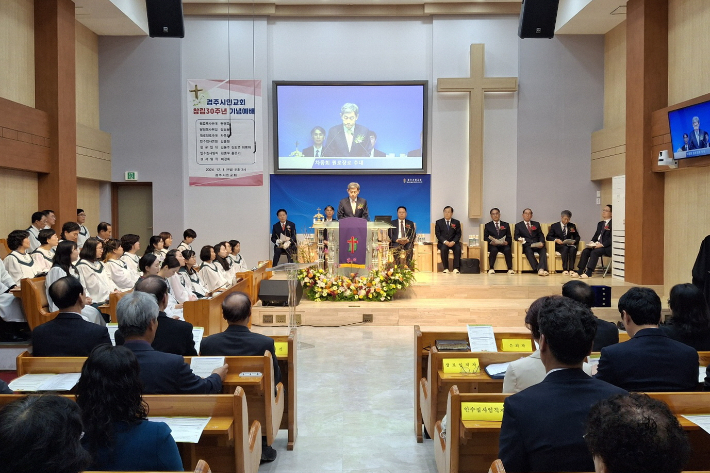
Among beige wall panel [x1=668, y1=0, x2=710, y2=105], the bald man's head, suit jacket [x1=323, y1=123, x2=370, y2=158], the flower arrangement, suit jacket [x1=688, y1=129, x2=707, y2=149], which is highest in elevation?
beige wall panel [x1=668, y1=0, x2=710, y2=105]

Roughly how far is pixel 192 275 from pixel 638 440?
254 inches

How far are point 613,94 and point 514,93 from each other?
1685 mm

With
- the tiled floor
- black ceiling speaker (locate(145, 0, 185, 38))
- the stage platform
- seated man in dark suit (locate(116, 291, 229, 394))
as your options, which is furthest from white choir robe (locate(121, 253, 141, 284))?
seated man in dark suit (locate(116, 291, 229, 394))

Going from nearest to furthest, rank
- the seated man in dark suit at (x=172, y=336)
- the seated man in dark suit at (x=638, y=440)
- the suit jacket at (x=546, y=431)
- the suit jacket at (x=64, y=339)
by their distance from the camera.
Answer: the seated man in dark suit at (x=638, y=440)
the suit jacket at (x=546, y=431)
the suit jacket at (x=64, y=339)
the seated man in dark suit at (x=172, y=336)

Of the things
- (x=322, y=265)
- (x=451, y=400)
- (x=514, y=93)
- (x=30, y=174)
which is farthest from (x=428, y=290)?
(x=451, y=400)

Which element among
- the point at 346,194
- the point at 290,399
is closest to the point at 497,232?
the point at 346,194

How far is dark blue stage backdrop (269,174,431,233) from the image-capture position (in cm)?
1170

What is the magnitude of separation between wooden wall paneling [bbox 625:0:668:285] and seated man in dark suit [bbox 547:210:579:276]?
1404 millimetres

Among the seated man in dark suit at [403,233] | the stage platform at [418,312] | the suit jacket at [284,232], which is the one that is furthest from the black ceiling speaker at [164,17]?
the seated man in dark suit at [403,233]

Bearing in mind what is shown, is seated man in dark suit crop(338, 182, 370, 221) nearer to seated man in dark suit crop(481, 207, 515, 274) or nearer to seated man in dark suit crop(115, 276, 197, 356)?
seated man in dark suit crop(481, 207, 515, 274)

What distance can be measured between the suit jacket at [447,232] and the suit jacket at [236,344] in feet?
25.9

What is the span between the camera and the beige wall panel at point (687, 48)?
7969 mm

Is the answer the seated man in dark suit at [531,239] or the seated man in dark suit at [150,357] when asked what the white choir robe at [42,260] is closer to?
the seated man in dark suit at [150,357]

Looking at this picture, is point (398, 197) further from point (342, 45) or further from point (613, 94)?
point (613, 94)
